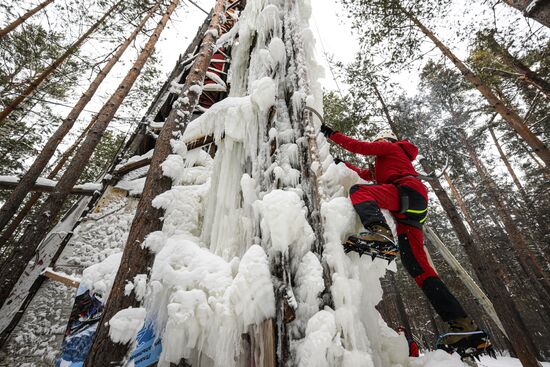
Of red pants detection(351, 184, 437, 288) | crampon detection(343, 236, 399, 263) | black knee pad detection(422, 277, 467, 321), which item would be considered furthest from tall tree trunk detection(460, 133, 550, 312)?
crampon detection(343, 236, 399, 263)

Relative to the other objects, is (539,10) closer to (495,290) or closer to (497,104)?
(497,104)

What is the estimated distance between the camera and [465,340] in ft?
6.92

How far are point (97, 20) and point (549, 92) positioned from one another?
532 inches

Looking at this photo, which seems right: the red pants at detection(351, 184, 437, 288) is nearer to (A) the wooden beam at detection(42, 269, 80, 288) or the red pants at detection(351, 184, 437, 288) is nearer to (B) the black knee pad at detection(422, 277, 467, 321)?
(B) the black knee pad at detection(422, 277, 467, 321)

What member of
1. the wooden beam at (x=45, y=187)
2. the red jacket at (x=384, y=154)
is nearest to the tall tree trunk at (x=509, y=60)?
the red jacket at (x=384, y=154)

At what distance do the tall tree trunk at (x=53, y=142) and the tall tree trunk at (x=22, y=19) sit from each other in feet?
6.48

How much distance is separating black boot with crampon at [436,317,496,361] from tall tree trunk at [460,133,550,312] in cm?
1316

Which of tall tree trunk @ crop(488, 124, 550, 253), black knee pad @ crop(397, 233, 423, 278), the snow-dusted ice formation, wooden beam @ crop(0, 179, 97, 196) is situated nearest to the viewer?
the snow-dusted ice formation

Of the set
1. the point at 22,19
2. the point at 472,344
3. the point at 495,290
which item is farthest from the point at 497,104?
the point at 22,19

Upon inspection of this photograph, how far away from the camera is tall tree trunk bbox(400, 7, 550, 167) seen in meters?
6.42

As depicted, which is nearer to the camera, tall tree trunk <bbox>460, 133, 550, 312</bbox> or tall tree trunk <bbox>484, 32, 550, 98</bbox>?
tall tree trunk <bbox>484, 32, 550, 98</bbox>

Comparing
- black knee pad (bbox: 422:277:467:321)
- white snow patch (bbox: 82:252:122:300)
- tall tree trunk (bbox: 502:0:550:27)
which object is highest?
tall tree trunk (bbox: 502:0:550:27)

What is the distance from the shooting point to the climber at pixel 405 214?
2129 mm

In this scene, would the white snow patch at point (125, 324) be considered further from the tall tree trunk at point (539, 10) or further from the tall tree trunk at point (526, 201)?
the tall tree trunk at point (526, 201)
